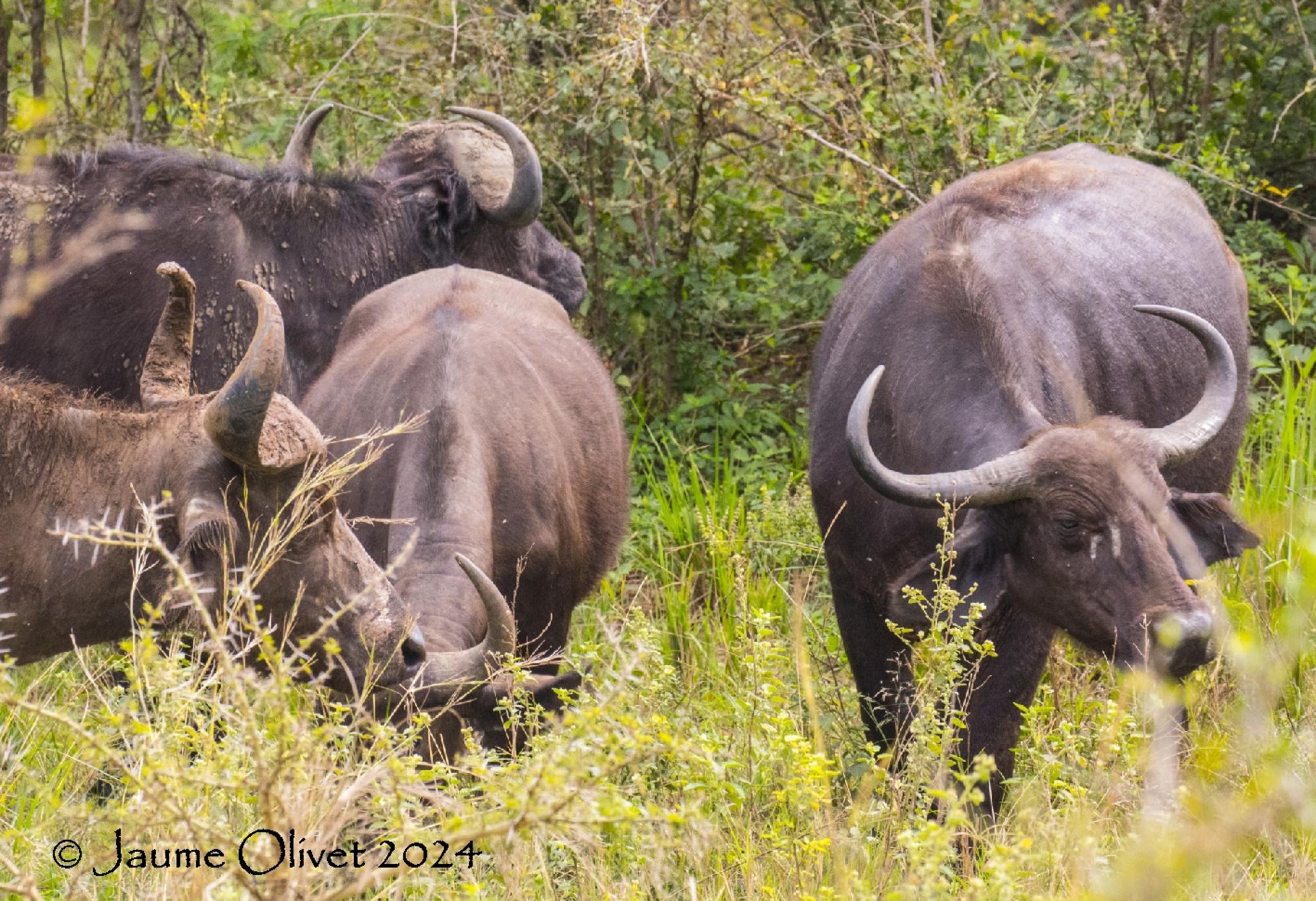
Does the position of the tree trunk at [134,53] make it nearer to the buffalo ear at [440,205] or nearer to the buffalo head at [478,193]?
the buffalo head at [478,193]

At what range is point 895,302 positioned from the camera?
5293mm

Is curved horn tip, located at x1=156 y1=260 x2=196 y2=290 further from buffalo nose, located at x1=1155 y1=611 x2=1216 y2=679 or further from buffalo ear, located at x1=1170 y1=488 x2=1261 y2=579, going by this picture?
buffalo ear, located at x1=1170 y1=488 x2=1261 y2=579

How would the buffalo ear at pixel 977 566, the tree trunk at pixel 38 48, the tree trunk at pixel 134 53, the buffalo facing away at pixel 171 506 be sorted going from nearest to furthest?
the buffalo facing away at pixel 171 506 → the buffalo ear at pixel 977 566 → the tree trunk at pixel 38 48 → the tree trunk at pixel 134 53

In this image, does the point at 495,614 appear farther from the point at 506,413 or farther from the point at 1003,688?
the point at 1003,688

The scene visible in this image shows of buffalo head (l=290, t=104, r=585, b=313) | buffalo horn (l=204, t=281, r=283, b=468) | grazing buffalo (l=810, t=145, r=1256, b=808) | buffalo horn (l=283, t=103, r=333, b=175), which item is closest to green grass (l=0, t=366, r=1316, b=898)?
grazing buffalo (l=810, t=145, r=1256, b=808)

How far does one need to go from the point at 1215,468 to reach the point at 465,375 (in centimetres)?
278

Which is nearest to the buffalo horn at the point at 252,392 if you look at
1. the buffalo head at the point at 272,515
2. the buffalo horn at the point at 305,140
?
the buffalo head at the point at 272,515

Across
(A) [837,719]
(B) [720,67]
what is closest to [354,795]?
(A) [837,719]

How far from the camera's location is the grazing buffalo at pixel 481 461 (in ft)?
15.3

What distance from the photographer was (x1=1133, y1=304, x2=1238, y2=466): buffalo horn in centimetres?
451

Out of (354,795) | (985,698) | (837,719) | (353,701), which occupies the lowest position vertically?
(837,719)

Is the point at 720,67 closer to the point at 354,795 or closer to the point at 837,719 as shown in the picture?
the point at 837,719

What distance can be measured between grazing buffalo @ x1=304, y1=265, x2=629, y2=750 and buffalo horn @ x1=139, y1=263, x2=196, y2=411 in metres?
0.69

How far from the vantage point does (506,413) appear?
555cm
